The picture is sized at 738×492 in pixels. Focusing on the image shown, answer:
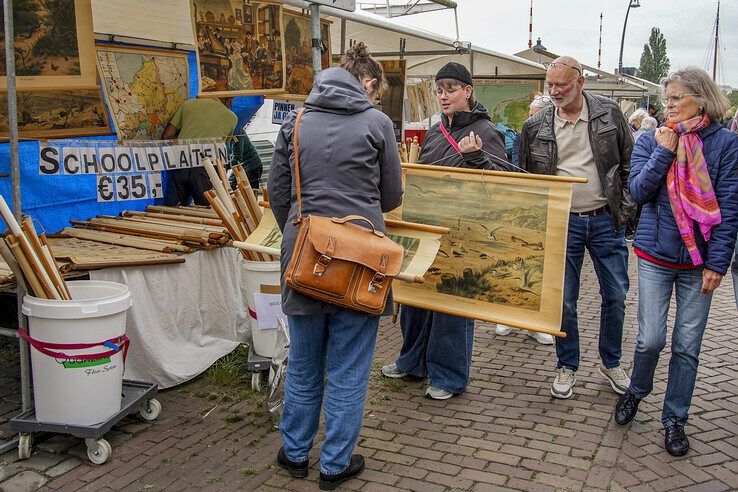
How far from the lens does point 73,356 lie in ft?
12.0

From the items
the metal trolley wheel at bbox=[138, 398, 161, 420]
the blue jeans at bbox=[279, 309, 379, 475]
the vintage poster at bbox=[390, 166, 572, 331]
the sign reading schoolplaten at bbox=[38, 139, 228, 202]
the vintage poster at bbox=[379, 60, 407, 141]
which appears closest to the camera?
the blue jeans at bbox=[279, 309, 379, 475]

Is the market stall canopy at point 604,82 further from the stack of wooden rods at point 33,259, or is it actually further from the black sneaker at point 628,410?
the stack of wooden rods at point 33,259

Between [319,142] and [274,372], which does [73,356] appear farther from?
[319,142]

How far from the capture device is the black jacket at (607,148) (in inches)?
172

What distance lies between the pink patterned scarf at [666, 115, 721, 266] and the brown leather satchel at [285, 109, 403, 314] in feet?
5.22

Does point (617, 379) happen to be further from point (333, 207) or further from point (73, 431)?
point (73, 431)

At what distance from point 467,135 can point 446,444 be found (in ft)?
6.13

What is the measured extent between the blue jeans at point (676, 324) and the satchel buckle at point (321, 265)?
75.7 inches

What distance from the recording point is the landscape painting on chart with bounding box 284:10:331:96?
18.8 ft

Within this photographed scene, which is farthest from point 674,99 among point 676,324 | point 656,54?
point 656,54

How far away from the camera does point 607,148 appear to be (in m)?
4.37

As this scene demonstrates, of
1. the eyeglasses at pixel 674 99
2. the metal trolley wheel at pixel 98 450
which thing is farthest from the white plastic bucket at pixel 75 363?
the eyeglasses at pixel 674 99

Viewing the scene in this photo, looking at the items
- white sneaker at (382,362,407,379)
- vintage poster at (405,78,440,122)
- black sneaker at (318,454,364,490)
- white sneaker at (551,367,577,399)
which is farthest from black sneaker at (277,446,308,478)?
vintage poster at (405,78,440,122)

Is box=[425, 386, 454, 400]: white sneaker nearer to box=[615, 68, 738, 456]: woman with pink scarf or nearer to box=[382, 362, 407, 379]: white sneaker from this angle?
box=[382, 362, 407, 379]: white sneaker
